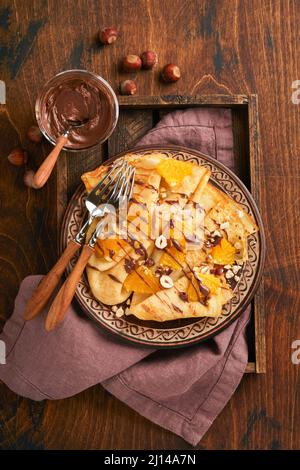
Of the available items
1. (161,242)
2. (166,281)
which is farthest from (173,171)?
(166,281)

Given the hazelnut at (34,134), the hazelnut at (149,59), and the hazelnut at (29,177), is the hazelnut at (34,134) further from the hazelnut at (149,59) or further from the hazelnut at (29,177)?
the hazelnut at (149,59)

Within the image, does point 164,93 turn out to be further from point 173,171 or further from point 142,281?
point 142,281

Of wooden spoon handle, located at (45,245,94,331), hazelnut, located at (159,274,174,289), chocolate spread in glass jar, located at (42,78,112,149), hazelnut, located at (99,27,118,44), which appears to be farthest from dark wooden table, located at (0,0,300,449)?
hazelnut, located at (159,274,174,289)

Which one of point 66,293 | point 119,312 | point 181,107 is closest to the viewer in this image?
point 66,293

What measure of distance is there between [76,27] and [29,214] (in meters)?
0.70

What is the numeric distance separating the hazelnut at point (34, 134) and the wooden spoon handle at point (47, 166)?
168 mm

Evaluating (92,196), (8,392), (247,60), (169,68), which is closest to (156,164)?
(92,196)

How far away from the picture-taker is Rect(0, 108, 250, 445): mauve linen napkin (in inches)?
73.6

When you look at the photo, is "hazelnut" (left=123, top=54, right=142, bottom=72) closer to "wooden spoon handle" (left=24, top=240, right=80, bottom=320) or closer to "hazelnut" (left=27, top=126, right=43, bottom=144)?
"hazelnut" (left=27, top=126, right=43, bottom=144)

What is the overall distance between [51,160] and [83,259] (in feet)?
1.10

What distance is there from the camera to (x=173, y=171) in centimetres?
181

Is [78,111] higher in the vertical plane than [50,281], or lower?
higher

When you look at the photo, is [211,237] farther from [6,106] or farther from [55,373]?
[6,106]
